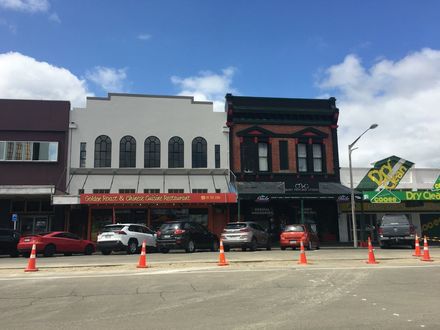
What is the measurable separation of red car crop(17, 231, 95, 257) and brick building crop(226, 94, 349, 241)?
1194 centimetres

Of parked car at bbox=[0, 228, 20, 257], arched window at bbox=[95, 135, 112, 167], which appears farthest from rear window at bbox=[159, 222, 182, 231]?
arched window at bbox=[95, 135, 112, 167]

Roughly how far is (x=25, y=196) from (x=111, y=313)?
2280 centimetres

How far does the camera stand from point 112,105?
1249 inches

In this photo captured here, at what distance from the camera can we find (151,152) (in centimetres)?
3162

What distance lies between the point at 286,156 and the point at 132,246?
590 inches

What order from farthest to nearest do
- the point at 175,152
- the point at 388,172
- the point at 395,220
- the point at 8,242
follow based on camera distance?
1. the point at 388,172
2. the point at 175,152
3. the point at 395,220
4. the point at 8,242

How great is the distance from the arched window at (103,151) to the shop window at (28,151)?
262cm

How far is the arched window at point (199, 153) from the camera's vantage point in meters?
32.0

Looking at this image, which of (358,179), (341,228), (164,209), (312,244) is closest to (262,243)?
(312,244)

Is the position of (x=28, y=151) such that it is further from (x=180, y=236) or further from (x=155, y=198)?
(x=180, y=236)

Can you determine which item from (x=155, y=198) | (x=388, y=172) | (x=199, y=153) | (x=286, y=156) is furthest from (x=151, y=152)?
(x=388, y=172)

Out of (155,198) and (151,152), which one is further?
(151,152)

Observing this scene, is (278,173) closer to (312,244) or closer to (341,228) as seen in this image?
(341,228)

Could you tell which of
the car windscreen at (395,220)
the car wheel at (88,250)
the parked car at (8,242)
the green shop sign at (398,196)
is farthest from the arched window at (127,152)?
the car windscreen at (395,220)
